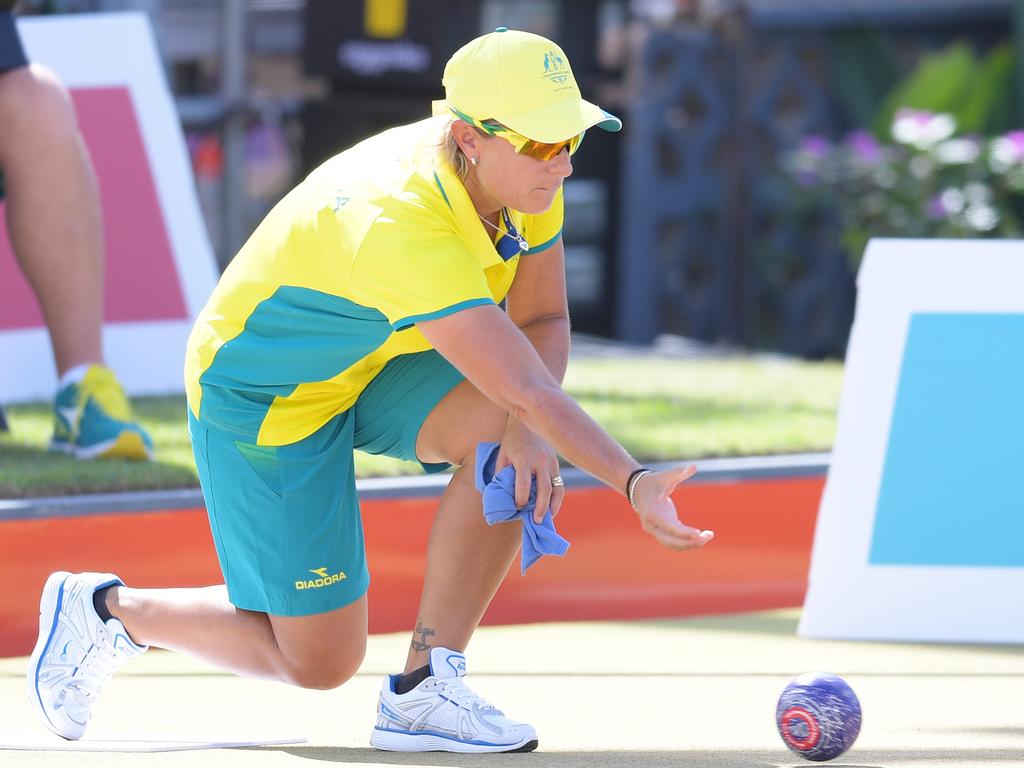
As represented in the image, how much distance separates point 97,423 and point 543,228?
186 centimetres

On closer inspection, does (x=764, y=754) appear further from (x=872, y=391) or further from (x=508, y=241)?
(x=872, y=391)

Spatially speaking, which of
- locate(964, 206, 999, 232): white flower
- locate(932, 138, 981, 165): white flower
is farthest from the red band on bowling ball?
locate(932, 138, 981, 165): white flower

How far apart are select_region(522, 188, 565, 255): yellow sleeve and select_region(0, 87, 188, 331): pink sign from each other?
301 centimetres

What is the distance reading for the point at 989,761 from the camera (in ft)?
9.64

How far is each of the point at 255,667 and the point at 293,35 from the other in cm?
659

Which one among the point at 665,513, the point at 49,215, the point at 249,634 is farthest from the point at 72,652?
the point at 49,215

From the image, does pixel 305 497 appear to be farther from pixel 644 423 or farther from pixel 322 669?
pixel 644 423

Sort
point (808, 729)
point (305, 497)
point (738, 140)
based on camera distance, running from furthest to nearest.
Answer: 1. point (738, 140)
2. point (305, 497)
3. point (808, 729)

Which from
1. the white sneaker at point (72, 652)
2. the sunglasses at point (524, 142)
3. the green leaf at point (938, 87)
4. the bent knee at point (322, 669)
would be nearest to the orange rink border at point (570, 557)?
the white sneaker at point (72, 652)

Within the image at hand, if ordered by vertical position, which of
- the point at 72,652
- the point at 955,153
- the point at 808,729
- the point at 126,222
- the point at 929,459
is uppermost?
the point at 808,729

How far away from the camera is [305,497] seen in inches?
125

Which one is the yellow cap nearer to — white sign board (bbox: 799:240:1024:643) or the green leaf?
white sign board (bbox: 799:240:1024:643)

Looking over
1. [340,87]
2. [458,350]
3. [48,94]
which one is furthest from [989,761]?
[340,87]

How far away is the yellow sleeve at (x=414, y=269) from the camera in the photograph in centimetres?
275
